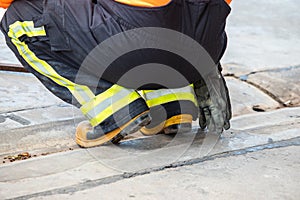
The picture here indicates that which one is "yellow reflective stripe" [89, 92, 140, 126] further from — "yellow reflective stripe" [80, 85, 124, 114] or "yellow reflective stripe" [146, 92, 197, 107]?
"yellow reflective stripe" [146, 92, 197, 107]

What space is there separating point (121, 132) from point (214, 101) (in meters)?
0.42

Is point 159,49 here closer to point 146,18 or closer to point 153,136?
point 146,18

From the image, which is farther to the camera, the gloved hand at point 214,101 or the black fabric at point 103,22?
the gloved hand at point 214,101

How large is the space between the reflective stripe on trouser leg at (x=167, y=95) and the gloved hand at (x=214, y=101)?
0.04 meters

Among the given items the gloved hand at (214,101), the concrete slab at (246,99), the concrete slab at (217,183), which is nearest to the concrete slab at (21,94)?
the gloved hand at (214,101)

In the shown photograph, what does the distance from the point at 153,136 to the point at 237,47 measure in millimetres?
1660

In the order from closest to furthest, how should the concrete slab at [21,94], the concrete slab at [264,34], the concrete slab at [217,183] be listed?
the concrete slab at [217,183] < the concrete slab at [21,94] < the concrete slab at [264,34]

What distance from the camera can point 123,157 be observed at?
213cm

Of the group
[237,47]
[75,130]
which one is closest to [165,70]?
[75,130]

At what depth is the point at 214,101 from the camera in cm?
241

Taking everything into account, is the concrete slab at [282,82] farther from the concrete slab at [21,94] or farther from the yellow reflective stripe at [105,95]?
the yellow reflective stripe at [105,95]

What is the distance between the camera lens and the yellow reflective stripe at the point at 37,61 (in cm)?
223

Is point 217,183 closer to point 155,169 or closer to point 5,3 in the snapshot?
point 155,169

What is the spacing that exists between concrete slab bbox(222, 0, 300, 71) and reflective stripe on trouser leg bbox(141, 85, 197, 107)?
117cm
